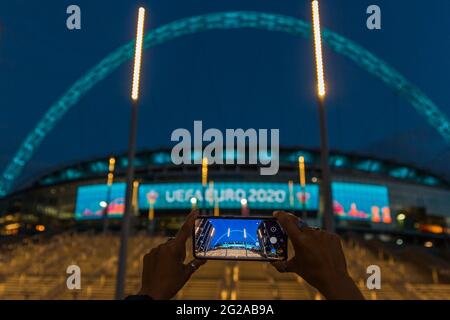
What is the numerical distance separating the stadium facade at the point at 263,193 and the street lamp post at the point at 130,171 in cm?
5701

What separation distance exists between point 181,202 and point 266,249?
7791cm

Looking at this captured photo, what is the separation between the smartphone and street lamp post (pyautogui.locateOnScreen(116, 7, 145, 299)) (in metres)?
11.6

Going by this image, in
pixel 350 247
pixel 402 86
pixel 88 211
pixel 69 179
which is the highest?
pixel 402 86

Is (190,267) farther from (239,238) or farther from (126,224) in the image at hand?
(126,224)

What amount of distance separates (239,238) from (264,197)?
76.0 meters

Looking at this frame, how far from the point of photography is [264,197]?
7838cm

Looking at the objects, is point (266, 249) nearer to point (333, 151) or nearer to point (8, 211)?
point (333, 151)

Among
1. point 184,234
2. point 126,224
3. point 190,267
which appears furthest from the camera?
point 126,224

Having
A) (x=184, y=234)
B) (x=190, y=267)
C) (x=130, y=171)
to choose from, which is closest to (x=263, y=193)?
(x=130, y=171)

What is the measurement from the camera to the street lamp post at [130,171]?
13.8 meters

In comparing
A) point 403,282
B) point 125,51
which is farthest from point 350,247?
point 125,51

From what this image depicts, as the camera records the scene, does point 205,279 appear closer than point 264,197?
Yes

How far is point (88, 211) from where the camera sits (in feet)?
282

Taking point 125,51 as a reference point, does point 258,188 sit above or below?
below
